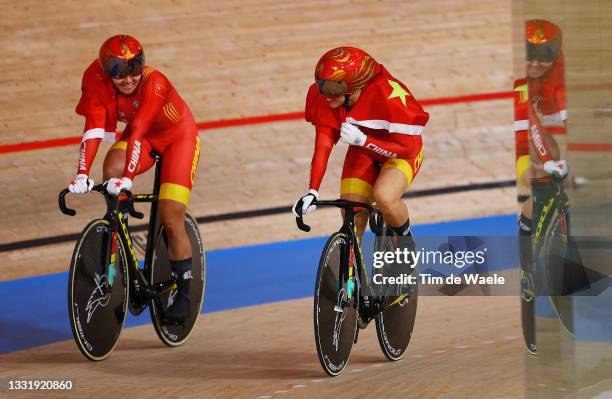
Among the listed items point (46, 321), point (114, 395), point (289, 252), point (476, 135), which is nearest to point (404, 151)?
point (114, 395)

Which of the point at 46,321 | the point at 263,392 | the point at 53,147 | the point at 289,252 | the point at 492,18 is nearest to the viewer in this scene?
the point at 263,392

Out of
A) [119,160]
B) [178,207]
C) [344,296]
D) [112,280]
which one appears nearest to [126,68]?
[119,160]

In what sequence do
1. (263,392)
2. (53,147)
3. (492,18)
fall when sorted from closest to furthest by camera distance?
(263,392)
(53,147)
(492,18)

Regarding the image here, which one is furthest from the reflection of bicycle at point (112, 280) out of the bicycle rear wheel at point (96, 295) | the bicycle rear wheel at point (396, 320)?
the bicycle rear wheel at point (396, 320)

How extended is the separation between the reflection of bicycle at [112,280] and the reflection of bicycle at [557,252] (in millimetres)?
2373

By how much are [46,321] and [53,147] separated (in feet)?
5.13

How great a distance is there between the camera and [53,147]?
286 inches

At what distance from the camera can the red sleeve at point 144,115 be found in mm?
4883

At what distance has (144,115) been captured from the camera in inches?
197

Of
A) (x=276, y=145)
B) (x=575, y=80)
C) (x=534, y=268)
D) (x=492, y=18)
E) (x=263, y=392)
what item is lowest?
(x=263, y=392)

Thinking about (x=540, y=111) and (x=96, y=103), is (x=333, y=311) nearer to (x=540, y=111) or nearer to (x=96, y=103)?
(x=96, y=103)

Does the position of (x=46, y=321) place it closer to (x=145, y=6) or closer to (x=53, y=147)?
(x=53, y=147)

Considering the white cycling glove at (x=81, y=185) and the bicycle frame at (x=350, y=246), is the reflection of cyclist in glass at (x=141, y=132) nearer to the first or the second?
the white cycling glove at (x=81, y=185)

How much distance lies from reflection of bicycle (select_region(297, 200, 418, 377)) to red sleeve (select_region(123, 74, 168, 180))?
0.90m
